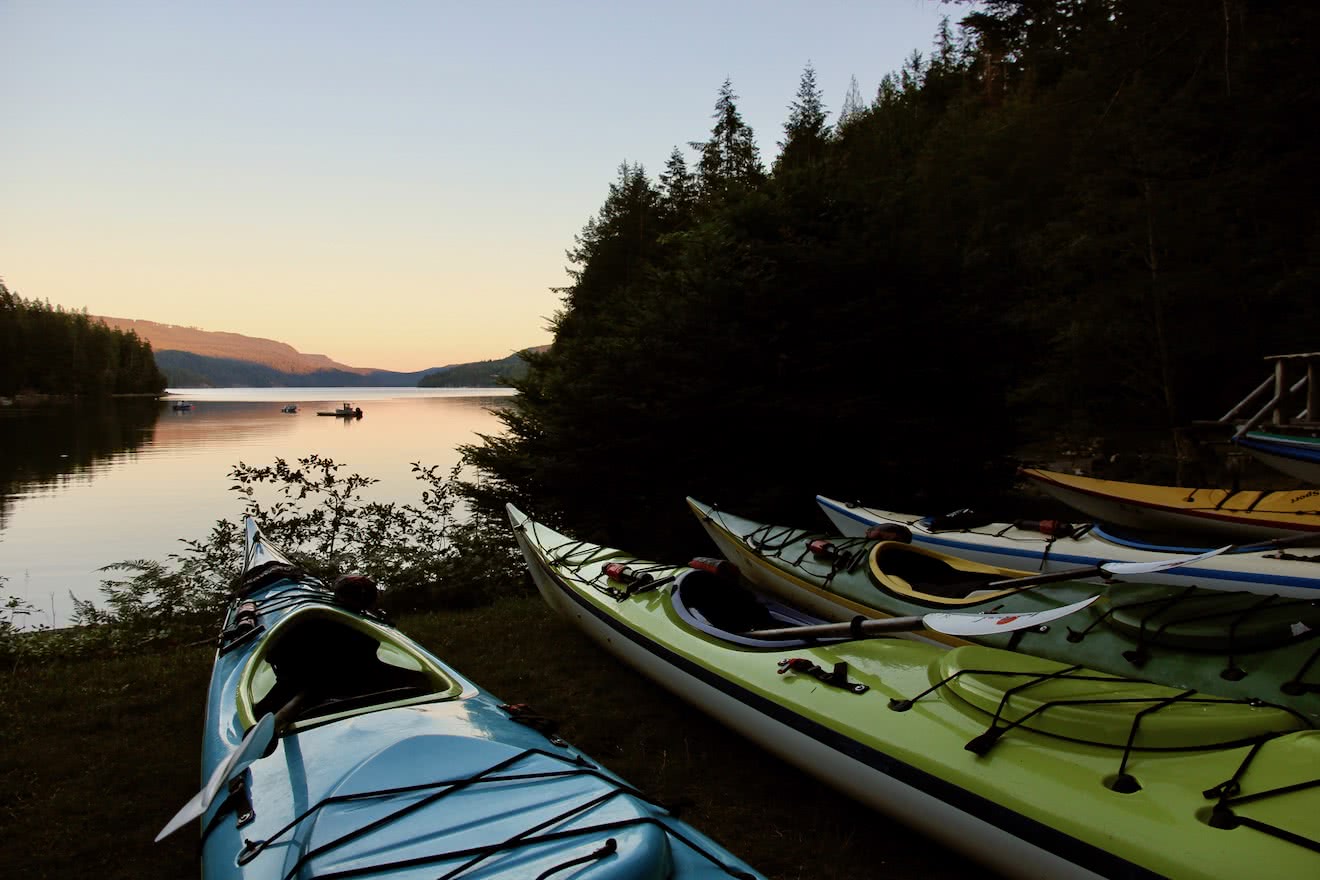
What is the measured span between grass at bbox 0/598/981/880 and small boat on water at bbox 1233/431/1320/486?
7.00 meters

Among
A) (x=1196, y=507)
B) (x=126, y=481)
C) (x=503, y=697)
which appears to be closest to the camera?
(x=503, y=697)

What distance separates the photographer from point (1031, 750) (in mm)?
2385

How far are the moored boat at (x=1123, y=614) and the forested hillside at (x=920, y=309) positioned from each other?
346 cm

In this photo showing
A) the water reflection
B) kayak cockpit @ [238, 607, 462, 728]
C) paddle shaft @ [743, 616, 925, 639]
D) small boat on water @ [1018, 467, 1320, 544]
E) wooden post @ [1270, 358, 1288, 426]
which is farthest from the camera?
the water reflection

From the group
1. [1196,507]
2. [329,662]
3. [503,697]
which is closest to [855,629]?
[503,697]

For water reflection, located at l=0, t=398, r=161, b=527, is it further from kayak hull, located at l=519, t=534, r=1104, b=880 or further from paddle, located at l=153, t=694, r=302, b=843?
kayak hull, located at l=519, t=534, r=1104, b=880

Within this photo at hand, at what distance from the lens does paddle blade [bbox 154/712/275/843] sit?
222 cm

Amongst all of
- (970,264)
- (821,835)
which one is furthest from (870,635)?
(970,264)

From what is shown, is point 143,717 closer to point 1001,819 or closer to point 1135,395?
point 1001,819

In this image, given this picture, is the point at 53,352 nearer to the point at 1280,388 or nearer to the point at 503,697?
the point at 503,697

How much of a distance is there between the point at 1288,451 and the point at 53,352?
3382 inches

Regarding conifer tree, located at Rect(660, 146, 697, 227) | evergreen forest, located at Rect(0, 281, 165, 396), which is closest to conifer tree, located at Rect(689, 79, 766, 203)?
conifer tree, located at Rect(660, 146, 697, 227)

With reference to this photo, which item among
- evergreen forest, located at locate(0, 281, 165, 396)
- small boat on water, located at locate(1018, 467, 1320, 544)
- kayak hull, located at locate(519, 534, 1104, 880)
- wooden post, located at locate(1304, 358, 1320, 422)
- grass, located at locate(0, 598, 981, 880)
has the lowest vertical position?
grass, located at locate(0, 598, 981, 880)

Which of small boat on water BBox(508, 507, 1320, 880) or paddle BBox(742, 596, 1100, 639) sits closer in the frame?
small boat on water BBox(508, 507, 1320, 880)
